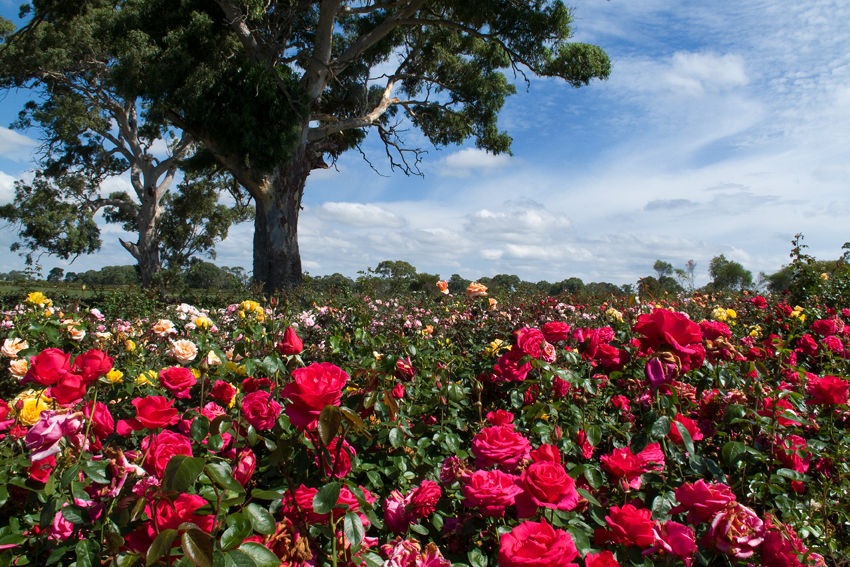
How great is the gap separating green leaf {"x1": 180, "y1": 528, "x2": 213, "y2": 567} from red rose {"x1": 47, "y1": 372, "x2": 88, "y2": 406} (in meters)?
0.59

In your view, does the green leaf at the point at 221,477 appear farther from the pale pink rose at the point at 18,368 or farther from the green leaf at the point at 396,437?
the pale pink rose at the point at 18,368

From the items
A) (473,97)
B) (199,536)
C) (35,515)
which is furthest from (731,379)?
(473,97)

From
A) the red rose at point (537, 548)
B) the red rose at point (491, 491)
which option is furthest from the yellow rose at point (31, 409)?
the red rose at point (537, 548)

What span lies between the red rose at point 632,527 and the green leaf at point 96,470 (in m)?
1.07

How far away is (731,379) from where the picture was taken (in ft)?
5.34

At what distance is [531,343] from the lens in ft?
5.63

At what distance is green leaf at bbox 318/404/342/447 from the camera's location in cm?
95

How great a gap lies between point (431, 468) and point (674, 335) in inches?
33.2

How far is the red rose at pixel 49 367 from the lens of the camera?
3.73 feet

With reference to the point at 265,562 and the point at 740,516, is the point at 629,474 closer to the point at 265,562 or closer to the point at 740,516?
the point at 740,516

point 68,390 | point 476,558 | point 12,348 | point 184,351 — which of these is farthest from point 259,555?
point 12,348

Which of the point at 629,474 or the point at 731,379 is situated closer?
the point at 629,474

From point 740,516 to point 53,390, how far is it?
1593mm

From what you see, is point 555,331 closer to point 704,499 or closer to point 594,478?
point 594,478
